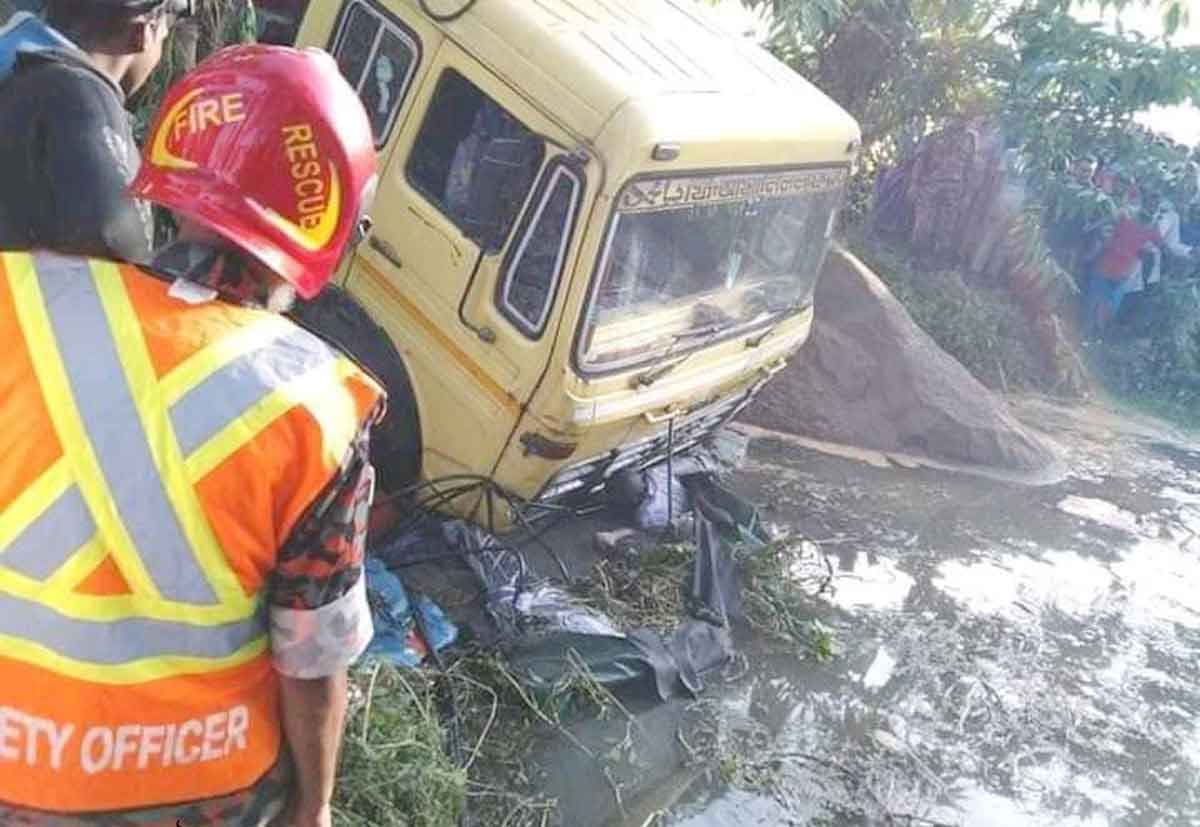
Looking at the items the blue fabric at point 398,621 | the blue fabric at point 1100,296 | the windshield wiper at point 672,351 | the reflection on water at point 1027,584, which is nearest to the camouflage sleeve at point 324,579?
the blue fabric at point 398,621

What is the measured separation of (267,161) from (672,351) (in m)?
2.86

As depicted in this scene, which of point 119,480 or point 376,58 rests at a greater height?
point 119,480

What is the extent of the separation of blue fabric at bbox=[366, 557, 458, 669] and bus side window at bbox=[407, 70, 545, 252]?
→ 113cm

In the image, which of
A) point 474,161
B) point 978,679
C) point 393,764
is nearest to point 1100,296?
point 978,679

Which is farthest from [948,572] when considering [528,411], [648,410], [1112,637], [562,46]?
[562,46]

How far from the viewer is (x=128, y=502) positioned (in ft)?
3.94

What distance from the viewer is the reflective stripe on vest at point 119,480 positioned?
120 centimetres

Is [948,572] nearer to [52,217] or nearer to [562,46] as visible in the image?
[562,46]

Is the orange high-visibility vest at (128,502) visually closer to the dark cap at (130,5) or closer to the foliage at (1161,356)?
the dark cap at (130,5)

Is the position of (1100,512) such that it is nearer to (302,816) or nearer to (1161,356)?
(1161,356)

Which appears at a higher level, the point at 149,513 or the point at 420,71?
the point at 149,513

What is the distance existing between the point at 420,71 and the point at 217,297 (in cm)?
283

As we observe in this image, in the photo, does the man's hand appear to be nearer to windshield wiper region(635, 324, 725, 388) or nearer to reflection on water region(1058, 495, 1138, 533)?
windshield wiper region(635, 324, 725, 388)

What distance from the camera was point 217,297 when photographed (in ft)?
4.25
